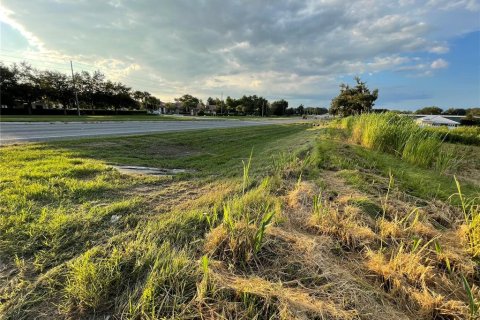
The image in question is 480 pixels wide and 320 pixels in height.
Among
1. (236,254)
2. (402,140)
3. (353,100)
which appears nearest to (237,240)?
(236,254)

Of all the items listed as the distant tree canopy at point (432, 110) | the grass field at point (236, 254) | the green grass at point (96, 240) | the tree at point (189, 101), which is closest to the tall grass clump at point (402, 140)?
the grass field at point (236, 254)

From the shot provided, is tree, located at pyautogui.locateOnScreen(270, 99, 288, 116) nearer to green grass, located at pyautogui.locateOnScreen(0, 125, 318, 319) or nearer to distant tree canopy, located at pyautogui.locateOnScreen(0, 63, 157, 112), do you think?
distant tree canopy, located at pyautogui.locateOnScreen(0, 63, 157, 112)

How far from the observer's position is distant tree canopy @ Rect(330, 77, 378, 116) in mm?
26477

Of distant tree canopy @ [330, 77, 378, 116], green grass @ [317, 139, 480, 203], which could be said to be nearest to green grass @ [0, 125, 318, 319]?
green grass @ [317, 139, 480, 203]

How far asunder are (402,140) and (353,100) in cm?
2159

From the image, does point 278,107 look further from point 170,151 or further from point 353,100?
point 170,151

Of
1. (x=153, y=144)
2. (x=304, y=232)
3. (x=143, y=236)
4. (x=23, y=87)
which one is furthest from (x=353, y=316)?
(x=23, y=87)

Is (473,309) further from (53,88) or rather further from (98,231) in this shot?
(53,88)

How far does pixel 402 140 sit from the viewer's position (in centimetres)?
777

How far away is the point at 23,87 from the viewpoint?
41.9m

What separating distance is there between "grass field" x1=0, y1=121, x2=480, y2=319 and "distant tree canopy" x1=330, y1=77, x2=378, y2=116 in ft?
79.3

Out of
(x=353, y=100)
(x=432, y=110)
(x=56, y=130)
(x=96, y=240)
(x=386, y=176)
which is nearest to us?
(x=96, y=240)

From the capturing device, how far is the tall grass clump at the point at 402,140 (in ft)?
22.0

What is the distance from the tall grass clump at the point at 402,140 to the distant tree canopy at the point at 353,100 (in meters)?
16.9
